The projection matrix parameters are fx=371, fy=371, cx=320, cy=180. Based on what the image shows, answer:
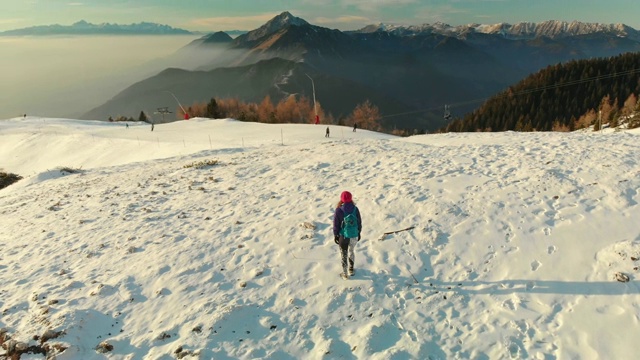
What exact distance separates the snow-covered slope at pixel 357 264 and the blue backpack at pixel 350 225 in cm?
135

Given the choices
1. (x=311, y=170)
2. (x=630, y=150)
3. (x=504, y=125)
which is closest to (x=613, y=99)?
(x=504, y=125)

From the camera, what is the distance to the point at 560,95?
126 metres

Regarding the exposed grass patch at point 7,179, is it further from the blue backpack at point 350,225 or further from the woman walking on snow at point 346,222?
the blue backpack at point 350,225

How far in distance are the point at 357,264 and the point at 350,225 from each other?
5.64 ft

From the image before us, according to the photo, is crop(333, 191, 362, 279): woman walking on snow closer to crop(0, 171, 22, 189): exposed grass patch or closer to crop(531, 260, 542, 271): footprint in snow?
crop(531, 260, 542, 271): footprint in snow

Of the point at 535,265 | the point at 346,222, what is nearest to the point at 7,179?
the point at 346,222

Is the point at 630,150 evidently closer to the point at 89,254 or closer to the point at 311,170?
the point at 311,170

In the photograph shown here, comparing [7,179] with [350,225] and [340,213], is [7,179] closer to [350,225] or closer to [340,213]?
[340,213]

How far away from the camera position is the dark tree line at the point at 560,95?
12062 cm

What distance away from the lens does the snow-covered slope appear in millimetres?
8016

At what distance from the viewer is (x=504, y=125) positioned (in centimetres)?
12606

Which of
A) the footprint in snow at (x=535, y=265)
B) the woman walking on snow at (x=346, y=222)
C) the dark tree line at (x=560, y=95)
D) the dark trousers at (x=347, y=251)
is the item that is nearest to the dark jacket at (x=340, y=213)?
the woman walking on snow at (x=346, y=222)

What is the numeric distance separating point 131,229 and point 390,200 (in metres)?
9.86

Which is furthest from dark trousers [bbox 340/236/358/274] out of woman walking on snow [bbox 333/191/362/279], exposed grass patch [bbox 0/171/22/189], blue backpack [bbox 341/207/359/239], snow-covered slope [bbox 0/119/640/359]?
exposed grass patch [bbox 0/171/22/189]
